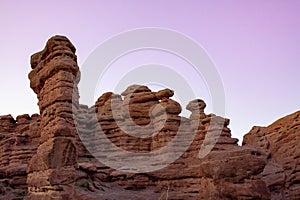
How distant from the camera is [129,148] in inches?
1170

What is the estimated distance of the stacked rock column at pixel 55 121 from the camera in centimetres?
1358

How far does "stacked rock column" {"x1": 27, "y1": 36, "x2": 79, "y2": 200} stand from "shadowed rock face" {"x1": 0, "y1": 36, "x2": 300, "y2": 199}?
5 cm

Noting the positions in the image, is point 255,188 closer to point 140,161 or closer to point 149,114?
point 140,161

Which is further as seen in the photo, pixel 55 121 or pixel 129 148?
pixel 129 148

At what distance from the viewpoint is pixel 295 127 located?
29016mm

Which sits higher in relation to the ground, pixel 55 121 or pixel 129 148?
pixel 129 148

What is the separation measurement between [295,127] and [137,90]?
17434 mm

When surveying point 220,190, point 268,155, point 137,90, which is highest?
point 137,90

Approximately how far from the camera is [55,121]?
14.9m

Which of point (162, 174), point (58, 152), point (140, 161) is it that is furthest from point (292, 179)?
point (58, 152)

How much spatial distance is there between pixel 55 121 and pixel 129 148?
15.5 metres

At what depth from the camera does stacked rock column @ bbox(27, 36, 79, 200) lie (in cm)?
1358

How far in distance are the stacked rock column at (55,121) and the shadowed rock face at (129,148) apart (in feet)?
0.15

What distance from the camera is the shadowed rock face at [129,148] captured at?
13544 mm
